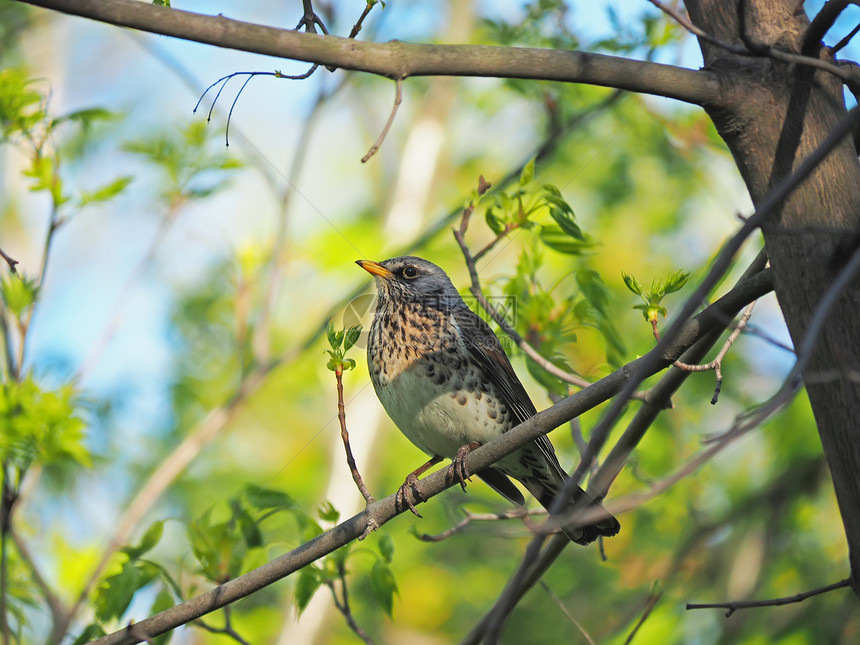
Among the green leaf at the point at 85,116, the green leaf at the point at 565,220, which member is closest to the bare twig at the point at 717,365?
the green leaf at the point at 565,220

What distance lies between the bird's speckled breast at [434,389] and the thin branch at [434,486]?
3.79ft

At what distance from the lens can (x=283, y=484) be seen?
859 centimetres

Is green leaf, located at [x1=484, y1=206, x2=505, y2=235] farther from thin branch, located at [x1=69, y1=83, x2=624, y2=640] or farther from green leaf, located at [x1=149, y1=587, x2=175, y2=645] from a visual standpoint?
green leaf, located at [x1=149, y1=587, x2=175, y2=645]

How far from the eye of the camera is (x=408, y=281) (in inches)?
199

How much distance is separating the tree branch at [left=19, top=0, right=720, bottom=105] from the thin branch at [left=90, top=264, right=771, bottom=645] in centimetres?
65

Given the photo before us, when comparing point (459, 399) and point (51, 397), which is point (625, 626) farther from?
point (51, 397)

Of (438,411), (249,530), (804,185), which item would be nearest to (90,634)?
(249,530)

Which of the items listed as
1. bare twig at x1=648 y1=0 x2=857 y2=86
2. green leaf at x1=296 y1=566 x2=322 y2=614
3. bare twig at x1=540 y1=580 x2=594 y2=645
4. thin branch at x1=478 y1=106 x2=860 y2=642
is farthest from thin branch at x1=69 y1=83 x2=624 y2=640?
thin branch at x1=478 y1=106 x2=860 y2=642

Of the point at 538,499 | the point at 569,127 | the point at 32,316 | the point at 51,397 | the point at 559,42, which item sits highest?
the point at 559,42

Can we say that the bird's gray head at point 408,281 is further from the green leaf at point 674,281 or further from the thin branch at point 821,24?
the thin branch at point 821,24

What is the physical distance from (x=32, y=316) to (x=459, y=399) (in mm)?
2239

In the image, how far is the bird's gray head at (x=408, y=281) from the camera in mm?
4945

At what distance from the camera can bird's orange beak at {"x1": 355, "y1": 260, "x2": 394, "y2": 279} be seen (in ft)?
16.2

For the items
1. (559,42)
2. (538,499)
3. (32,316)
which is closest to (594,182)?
(559,42)
